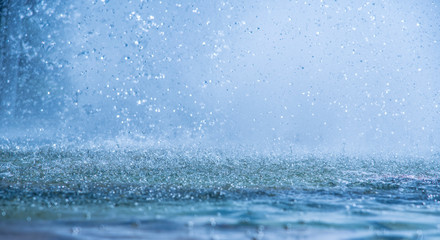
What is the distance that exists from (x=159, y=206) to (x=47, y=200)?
1.62 feet

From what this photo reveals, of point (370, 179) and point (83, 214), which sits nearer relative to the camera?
point (83, 214)

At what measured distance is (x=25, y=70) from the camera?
10.4 meters

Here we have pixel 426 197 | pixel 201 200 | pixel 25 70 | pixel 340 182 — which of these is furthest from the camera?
pixel 25 70

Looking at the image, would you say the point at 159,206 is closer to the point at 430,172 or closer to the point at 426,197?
the point at 426,197

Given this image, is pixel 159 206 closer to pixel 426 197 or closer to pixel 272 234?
pixel 272 234

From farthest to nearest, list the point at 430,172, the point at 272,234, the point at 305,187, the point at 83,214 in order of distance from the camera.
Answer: the point at 430,172 < the point at 305,187 < the point at 83,214 < the point at 272,234

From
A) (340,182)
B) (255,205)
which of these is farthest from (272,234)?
(340,182)

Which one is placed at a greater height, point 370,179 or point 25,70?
point 25,70

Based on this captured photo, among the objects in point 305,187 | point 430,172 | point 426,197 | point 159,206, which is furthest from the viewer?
point 430,172

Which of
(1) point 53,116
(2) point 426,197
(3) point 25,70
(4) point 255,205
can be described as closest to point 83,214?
(4) point 255,205

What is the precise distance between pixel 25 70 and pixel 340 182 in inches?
347

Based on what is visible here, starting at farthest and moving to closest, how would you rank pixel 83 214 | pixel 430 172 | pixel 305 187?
1. pixel 430 172
2. pixel 305 187
3. pixel 83 214

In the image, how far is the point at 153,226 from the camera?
1.70 m

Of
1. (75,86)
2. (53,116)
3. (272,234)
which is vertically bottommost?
(272,234)
